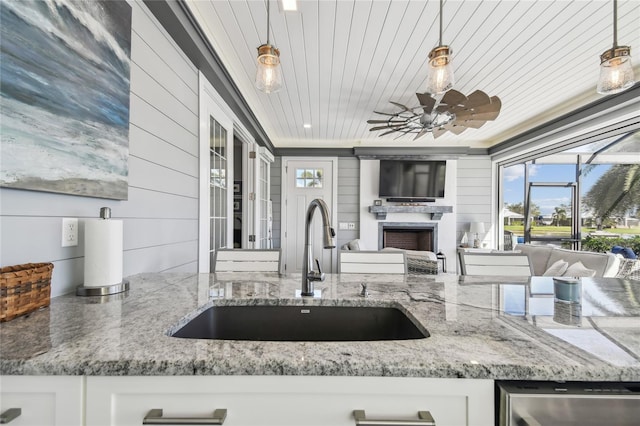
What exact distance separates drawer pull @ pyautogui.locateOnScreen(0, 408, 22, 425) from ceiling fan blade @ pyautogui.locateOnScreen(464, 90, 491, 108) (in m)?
3.10

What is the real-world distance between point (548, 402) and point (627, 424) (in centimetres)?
16

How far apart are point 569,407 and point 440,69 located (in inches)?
63.7

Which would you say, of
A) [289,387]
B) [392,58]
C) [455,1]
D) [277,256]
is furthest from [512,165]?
[289,387]

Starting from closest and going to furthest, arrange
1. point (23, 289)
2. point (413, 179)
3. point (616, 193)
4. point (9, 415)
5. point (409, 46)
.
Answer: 1. point (9, 415)
2. point (23, 289)
3. point (409, 46)
4. point (616, 193)
5. point (413, 179)

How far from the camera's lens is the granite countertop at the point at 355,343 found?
578 mm

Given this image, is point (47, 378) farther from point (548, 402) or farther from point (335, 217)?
point (335, 217)

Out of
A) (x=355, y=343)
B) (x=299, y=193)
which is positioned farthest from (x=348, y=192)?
(x=355, y=343)

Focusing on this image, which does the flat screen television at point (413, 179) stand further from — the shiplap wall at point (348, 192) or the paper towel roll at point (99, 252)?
the paper towel roll at point (99, 252)

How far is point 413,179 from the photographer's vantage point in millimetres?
5500

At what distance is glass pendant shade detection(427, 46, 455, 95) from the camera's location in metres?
1.60

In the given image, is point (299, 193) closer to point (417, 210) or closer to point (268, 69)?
point (417, 210)

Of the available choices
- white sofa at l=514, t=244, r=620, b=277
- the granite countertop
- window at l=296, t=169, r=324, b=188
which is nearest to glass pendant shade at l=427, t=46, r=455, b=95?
the granite countertop

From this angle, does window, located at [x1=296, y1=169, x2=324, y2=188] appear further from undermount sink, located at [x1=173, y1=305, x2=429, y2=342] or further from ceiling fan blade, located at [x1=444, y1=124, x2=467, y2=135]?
undermount sink, located at [x1=173, y1=305, x2=429, y2=342]

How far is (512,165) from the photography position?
5.46 metres
